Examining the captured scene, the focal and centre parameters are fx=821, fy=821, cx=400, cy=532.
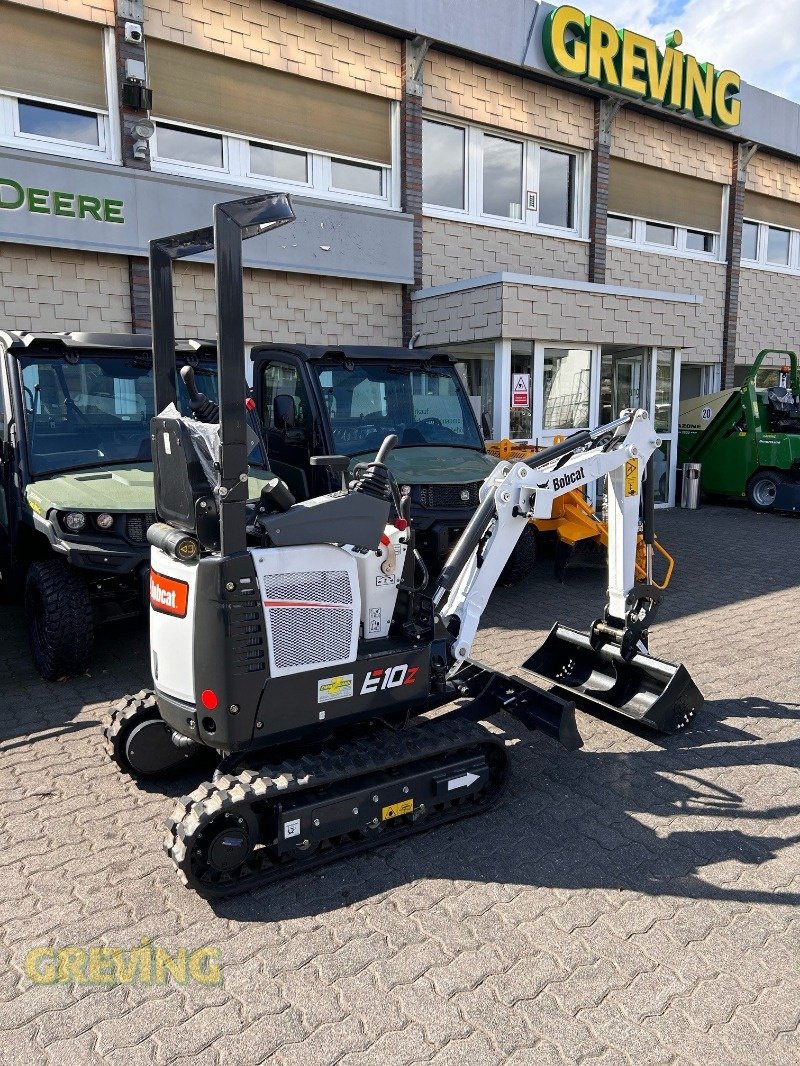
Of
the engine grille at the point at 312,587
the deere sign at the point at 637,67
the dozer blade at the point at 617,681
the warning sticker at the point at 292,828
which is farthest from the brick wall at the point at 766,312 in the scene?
the warning sticker at the point at 292,828

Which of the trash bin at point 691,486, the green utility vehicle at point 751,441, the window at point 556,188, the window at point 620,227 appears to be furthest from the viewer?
the window at point 620,227

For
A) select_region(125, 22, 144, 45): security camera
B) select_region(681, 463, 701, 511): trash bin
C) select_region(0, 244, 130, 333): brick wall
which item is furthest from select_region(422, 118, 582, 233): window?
select_region(0, 244, 130, 333): brick wall

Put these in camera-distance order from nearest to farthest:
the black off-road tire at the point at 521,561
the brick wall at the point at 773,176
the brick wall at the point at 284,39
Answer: the black off-road tire at the point at 521,561
the brick wall at the point at 284,39
the brick wall at the point at 773,176

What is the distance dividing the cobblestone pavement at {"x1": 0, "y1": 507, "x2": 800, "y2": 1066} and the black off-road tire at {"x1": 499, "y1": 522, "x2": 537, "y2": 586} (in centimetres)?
318

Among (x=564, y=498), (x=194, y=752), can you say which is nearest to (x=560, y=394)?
(x=564, y=498)

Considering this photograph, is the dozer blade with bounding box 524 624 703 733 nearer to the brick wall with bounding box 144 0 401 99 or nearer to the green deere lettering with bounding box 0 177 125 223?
the green deere lettering with bounding box 0 177 125 223

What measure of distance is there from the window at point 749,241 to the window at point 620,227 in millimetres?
3846

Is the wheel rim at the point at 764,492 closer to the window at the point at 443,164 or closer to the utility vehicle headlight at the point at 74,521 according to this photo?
the window at the point at 443,164

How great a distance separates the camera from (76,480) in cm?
583

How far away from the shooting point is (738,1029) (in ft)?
8.63

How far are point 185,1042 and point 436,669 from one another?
1954 millimetres

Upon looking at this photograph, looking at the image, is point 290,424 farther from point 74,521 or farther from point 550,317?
point 550,317

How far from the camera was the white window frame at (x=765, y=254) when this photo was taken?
17750 millimetres

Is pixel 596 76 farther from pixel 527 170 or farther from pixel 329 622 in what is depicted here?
pixel 329 622
